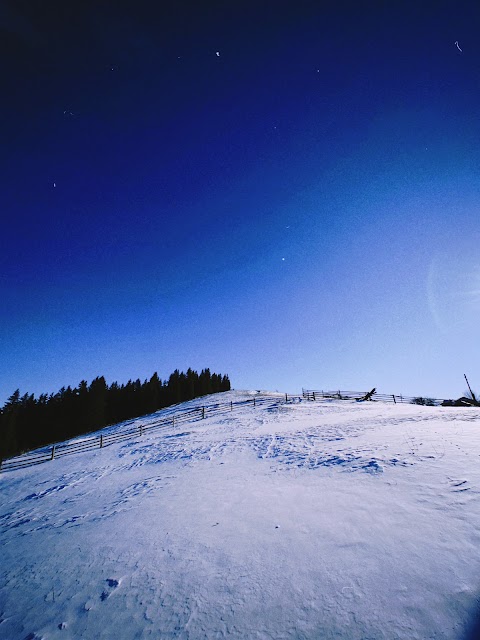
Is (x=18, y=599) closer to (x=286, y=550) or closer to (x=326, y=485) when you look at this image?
(x=286, y=550)

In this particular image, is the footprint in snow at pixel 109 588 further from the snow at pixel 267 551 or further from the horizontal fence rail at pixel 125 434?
the horizontal fence rail at pixel 125 434

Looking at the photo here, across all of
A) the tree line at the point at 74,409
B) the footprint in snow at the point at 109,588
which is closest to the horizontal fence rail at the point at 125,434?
the footprint in snow at the point at 109,588

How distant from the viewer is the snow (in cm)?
427

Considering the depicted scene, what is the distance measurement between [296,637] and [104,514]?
7.82 metres

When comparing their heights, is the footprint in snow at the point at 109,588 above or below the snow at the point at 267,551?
below

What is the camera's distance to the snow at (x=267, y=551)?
427 centimetres

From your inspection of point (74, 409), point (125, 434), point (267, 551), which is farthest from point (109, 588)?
point (74, 409)

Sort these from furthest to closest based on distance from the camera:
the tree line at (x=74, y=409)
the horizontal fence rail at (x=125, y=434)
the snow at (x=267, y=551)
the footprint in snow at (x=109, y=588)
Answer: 1. the tree line at (x=74, y=409)
2. the horizontal fence rail at (x=125, y=434)
3. the footprint in snow at (x=109, y=588)
4. the snow at (x=267, y=551)

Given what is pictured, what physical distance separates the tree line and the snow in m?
61.5

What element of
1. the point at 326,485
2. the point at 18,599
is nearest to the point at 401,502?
the point at 326,485

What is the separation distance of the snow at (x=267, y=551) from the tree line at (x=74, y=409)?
6155cm

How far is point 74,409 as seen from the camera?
222 ft

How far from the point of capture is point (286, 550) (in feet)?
19.1

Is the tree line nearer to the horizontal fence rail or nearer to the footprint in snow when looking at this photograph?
the horizontal fence rail
